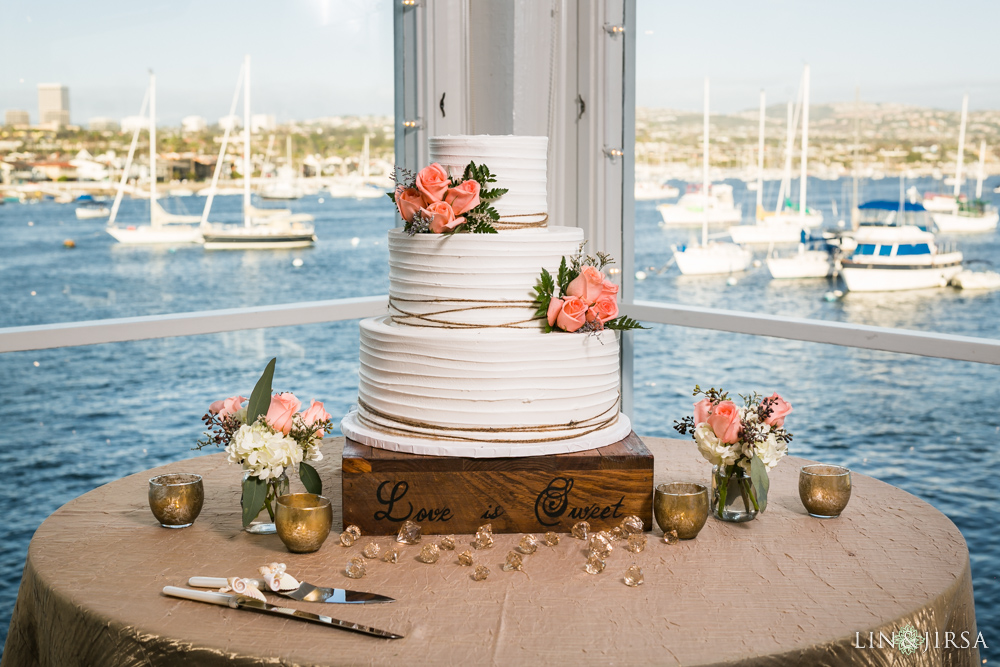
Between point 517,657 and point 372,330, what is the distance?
0.66 meters

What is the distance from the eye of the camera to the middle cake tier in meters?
1.46

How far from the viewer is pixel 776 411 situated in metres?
1.45

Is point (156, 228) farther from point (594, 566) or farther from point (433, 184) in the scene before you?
point (594, 566)

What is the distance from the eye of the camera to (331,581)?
4.06ft

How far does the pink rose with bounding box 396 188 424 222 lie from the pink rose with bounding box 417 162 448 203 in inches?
0.9

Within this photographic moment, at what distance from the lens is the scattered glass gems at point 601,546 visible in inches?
51.9

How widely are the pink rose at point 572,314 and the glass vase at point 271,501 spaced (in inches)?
19.7

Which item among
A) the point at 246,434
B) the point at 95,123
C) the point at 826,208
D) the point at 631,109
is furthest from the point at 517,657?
the point at 95,123

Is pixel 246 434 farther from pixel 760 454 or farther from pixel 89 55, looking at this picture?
pixel 89 55

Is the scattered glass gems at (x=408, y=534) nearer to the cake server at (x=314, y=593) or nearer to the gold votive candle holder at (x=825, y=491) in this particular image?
the cake server at (x=314, y=593)

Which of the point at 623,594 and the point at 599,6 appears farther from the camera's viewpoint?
the point at 599,6

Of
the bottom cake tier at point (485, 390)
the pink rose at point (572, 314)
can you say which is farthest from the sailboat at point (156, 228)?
the pink rose at point (572, 314)

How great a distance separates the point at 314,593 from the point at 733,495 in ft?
2.31

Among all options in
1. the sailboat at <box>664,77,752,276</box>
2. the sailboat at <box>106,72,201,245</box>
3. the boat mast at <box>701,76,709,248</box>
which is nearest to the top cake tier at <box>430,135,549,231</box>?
the boat mast at <box>701,76,709,248</box>
